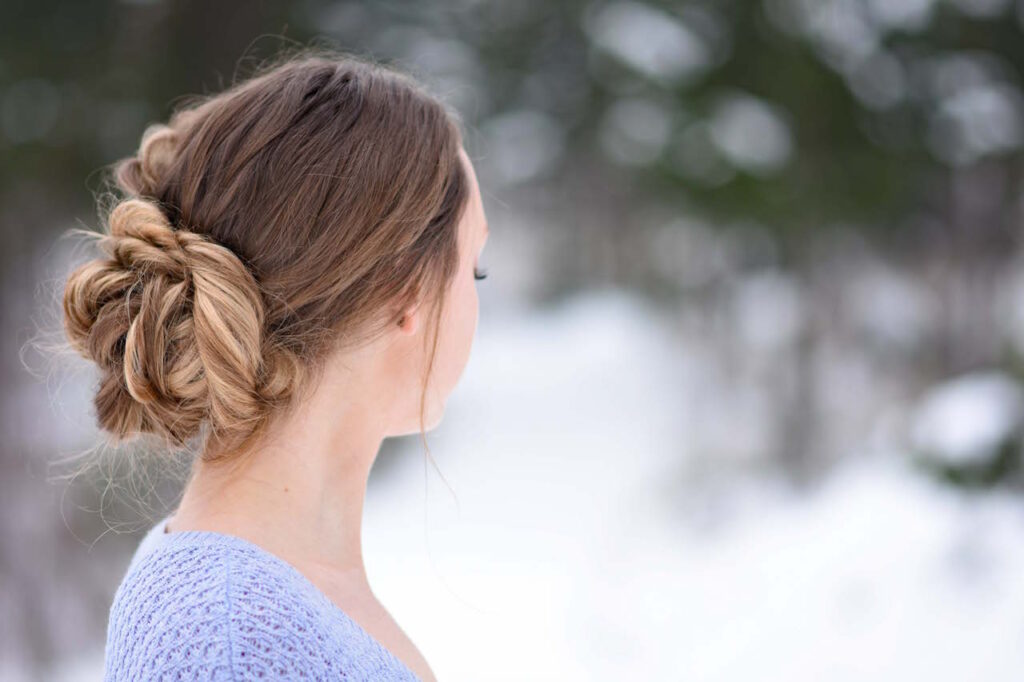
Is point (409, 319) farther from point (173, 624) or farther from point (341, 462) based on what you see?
point (173, 624)

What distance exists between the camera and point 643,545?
A: 2.99m

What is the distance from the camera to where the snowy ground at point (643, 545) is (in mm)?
2580

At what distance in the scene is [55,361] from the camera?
1088 millimetres

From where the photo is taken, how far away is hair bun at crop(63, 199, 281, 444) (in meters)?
0.72

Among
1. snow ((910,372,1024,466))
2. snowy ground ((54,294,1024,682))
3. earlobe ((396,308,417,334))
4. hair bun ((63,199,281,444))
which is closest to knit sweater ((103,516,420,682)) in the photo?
hair bun ((63,199,281,444))

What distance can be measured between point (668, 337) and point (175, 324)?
8.17 ft

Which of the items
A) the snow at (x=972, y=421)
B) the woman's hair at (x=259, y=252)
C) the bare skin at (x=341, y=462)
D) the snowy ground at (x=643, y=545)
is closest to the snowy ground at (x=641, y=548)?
the snowy ground at (x=643, y=545)

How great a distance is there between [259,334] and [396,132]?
0.21 m

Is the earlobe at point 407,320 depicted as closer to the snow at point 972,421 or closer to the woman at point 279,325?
the woman at point 279,325

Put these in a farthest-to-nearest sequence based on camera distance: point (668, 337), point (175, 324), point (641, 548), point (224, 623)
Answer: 1. point (668, 337)
2. point (641, 548)
3. point (175, 324)
4. point (224, 623)

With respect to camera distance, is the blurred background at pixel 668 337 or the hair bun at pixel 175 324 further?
the blurred background at pixel 668 337

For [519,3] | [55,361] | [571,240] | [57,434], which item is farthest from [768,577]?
[55,361]

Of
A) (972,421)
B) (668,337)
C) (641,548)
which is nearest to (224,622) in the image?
(972,421)

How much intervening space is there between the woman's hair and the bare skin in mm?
24
